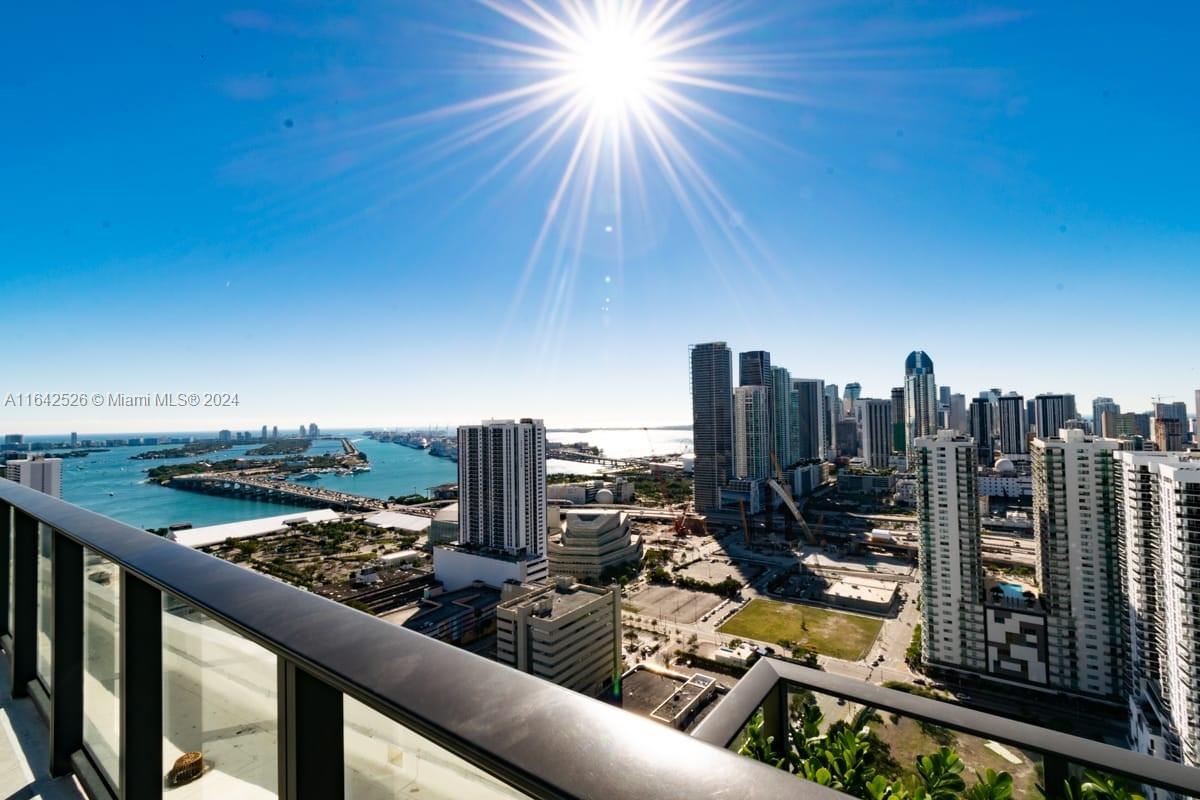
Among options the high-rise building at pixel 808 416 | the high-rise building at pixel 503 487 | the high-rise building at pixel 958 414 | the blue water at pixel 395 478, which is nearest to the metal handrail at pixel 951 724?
the high-rise building at pixel 503 487

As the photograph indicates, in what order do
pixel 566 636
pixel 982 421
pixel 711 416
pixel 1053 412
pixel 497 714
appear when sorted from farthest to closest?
Answer: pixel 982 421 → pixel 1053 412 → pixel 711 416 → pixel 566 636 → pixel 497 714

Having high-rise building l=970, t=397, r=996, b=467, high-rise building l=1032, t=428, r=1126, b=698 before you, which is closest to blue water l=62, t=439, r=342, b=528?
high-rise building l=1032, t=428, r=1126, b=698

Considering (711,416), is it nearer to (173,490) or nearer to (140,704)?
(140,704)

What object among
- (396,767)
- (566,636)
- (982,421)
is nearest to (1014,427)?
(982,421)

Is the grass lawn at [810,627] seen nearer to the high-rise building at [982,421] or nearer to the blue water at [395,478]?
the blue water at [395,478]

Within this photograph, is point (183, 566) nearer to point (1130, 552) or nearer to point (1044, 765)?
point (1044, 765)

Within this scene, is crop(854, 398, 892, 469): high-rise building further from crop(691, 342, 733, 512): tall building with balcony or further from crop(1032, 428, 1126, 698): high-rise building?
crop(1032, 428, 1126, 698): high-rise building
